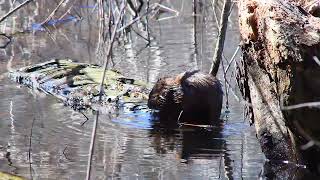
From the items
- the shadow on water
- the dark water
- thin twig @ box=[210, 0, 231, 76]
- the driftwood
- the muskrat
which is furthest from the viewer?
thin twig @ box=[210, 0, 231, 76]

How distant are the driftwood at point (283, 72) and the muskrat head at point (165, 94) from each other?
1480mm

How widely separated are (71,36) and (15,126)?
7288 mm

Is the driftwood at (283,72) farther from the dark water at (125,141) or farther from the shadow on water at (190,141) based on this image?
the shadow on water at (190,141)

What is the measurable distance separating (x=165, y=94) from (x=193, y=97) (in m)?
0.28

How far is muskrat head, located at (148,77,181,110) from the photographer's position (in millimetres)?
7602

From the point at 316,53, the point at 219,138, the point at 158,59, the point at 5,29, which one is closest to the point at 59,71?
the point at 158,59

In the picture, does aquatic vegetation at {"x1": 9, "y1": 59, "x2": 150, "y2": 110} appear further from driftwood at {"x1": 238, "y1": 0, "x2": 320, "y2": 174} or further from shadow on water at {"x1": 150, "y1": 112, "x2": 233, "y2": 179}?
driftwood at {"x1": 238, "y1": 0, "x2": 320, "y2": 174}

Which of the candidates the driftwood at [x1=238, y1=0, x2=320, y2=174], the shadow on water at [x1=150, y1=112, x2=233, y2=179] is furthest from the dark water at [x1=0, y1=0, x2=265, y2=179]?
the driftwood at [x1=238, y1=0, x2=320, y2=174]

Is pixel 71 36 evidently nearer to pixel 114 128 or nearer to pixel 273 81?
pixel 114 128

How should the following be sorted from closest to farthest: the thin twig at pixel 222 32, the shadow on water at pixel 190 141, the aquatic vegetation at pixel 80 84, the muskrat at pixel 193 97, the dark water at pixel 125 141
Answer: the dark water at pixel 125 141 < the shadow on water at pixel 190 141 < the muskrat at pixel 193 97 < the thin twig at pixel 222 32 < the aquatic vegetation at pixel 80 84

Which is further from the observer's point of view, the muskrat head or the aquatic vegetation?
the aquatic vegetation

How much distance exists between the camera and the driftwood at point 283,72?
17.3ft

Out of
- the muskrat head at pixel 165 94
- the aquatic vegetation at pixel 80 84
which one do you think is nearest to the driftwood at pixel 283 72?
the muskrat head at pixel 165 94

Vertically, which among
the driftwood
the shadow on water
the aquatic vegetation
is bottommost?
the shadow on water
